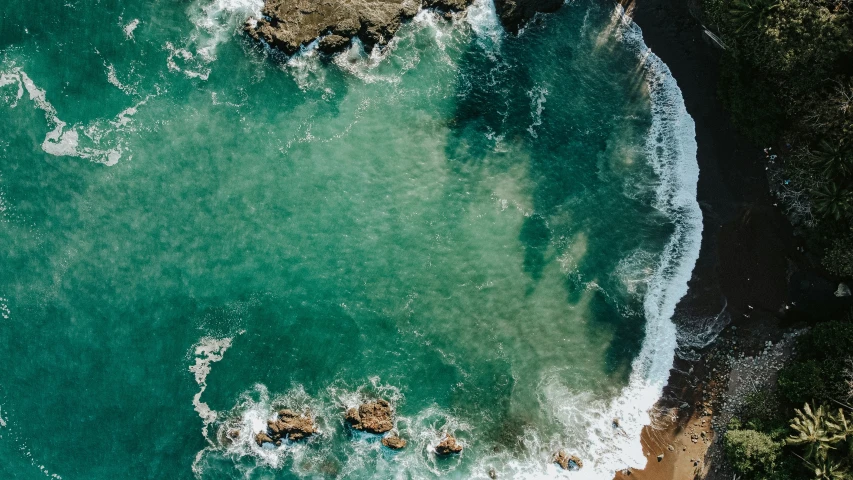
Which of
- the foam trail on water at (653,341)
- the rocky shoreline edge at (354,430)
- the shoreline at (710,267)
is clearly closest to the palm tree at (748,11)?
the shoreline at (710,267)

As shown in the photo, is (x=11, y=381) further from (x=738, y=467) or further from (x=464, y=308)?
(x=738, y=467)

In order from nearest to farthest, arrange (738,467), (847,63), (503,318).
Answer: (847,63) < (738,467) < (503,318)

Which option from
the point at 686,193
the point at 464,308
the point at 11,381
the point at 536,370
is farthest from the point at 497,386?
the point at 11,381

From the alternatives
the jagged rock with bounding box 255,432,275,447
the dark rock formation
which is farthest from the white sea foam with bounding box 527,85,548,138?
the jagged rock with bounding box 255,432,275,447

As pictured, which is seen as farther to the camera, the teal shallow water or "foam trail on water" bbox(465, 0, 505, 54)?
"foam trail on water" bbox(465, 0, 505, 54)

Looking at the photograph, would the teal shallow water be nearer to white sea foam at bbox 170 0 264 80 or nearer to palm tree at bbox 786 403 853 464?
white sea foam at bbox 170 0 264 80

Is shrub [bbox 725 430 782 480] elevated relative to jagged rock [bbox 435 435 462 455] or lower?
elevated

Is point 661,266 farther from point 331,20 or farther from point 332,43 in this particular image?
point 331,20
